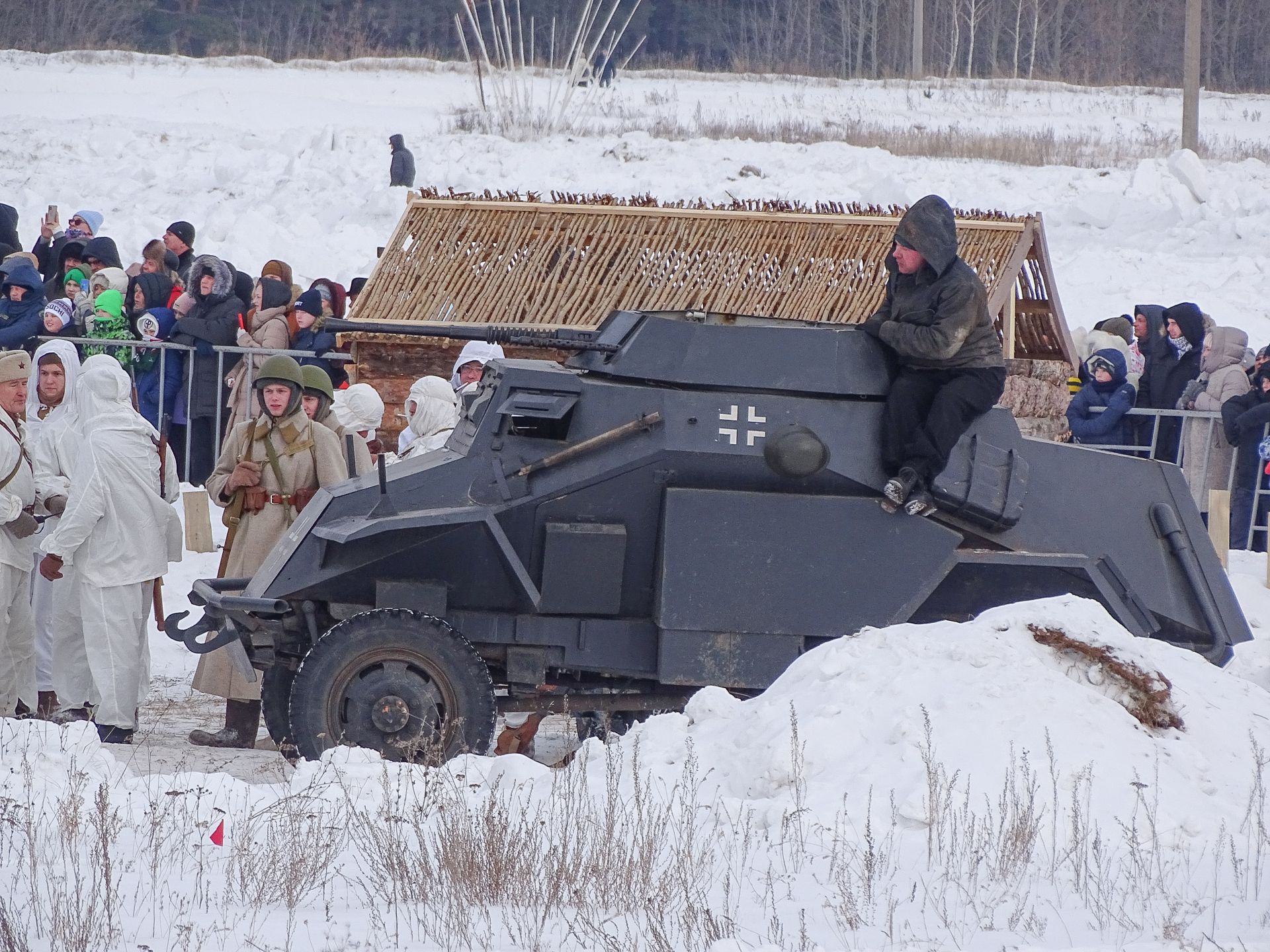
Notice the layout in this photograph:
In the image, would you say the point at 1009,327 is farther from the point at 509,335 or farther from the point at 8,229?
the point at 8,229

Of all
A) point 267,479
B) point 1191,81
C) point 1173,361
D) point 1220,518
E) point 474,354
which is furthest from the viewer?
point 1191,81

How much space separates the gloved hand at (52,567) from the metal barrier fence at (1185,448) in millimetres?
7194

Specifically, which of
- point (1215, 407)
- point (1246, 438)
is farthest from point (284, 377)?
point (1215, 407)

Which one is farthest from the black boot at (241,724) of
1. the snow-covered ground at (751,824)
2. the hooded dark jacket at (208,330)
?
the hooded dark jacket at (208,330)

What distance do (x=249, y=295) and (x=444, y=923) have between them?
1088cm

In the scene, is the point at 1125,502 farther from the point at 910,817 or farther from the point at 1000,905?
the point at 1000,905

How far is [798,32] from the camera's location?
46531mm

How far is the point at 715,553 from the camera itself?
7.97 m

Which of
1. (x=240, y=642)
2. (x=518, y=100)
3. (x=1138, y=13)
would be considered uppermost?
(x=1138, y=13)

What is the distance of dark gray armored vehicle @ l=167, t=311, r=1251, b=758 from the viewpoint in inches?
309

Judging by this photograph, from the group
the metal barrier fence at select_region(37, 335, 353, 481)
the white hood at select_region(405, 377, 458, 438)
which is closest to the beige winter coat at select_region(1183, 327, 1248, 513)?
the white hood at select_region(405, 377, 458, 438)

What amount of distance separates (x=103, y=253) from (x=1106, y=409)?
8632mm

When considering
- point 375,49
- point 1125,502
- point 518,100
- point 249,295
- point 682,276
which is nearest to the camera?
point 1125,502

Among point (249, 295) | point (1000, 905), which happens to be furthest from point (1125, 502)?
point (249, 295)
